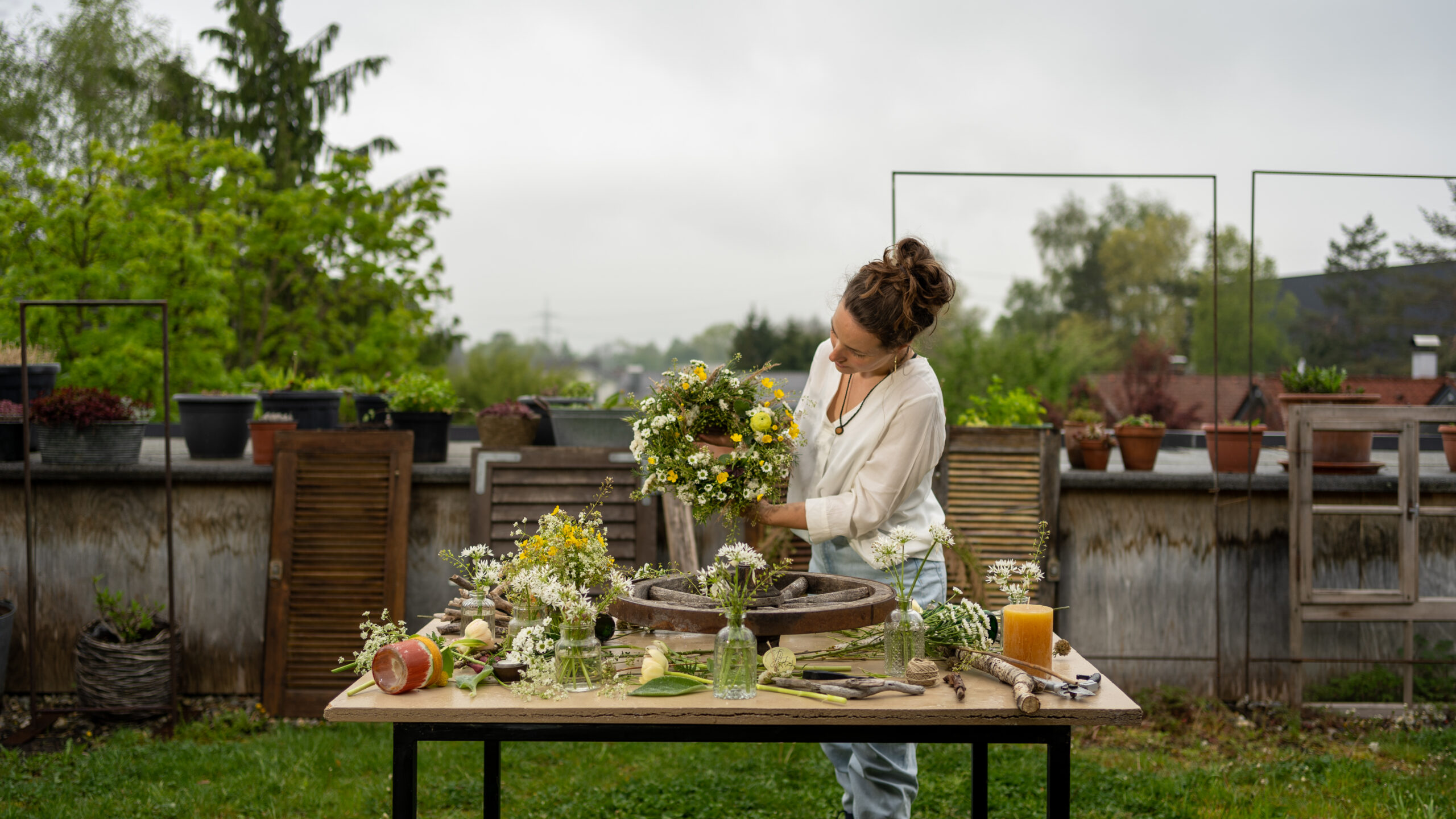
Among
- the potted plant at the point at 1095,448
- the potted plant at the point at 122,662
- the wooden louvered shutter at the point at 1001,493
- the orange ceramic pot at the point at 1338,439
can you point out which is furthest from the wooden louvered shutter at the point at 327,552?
the orange ceramic pot at the point at 1338,439

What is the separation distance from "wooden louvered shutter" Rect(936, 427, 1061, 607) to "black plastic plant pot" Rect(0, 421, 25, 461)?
4.67 m

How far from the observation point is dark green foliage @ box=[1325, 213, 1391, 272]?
566 centimetres

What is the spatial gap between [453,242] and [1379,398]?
→ 56.0 feet

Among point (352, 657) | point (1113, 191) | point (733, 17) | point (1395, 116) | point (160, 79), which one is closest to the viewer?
point (352, 657)

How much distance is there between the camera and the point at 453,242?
Result: 19.6 m

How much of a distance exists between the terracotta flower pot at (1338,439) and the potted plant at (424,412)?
4.23 m

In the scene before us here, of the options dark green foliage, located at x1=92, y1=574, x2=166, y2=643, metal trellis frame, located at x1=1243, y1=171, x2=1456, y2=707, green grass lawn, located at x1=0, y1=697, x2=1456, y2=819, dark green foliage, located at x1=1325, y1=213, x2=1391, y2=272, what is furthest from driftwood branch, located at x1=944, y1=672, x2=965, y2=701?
dark green foliage, located at x1=1325, y1=213, x2=1391, y2=272

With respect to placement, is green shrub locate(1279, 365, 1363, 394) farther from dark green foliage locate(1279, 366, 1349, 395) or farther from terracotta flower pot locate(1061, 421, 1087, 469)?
terracotta flower pot locate(1061, 421, 1087, 469)

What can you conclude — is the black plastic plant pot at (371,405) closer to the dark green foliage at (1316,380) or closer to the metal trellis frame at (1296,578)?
the metal trellis frame at (1296,578)

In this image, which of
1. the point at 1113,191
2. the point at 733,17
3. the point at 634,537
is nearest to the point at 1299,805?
the point at 634,537

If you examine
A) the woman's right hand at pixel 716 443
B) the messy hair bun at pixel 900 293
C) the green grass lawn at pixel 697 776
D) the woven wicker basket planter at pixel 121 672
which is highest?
the messy hair bun at pixel 900 293

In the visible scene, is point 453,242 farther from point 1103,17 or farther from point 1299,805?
point 1299,805

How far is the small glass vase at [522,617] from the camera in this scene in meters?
2.16

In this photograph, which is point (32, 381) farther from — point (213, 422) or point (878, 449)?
point (878, 449)
